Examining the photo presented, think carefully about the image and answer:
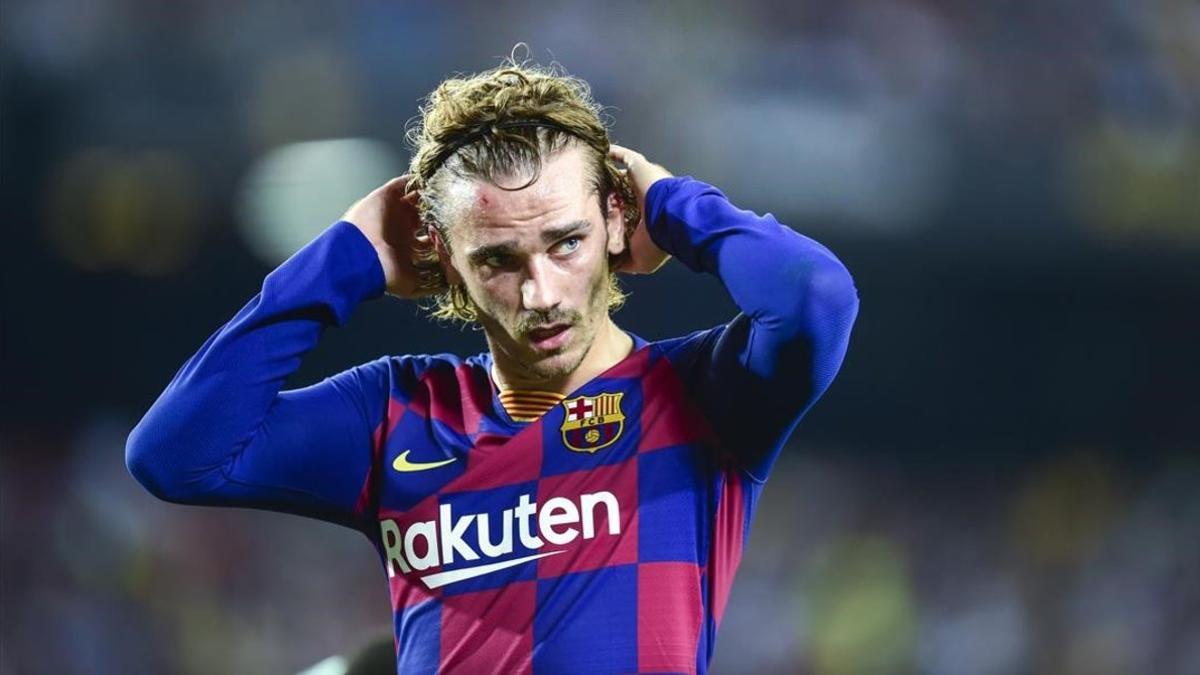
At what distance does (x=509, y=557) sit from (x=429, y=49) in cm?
333

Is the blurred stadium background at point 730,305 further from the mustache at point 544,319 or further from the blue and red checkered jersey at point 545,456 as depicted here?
the mustache at point 544,319

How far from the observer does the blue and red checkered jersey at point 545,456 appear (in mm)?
1714

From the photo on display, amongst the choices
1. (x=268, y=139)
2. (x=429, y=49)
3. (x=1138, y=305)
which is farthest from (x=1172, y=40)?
(x=268, y=139)

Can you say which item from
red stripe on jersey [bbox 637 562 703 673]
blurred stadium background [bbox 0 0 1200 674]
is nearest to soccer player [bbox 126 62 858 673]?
red stripe on jersey [bbox 637 562 703 673]

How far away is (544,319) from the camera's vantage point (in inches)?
70.1

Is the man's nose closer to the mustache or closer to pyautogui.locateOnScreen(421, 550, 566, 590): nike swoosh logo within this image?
the mustache

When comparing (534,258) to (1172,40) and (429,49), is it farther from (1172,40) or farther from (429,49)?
(1172,40)

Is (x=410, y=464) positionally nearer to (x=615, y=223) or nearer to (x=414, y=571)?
(x=414, y=571)

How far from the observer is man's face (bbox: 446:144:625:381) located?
177 cm

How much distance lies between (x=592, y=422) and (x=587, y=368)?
0.10m

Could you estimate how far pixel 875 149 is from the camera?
5.05 meters

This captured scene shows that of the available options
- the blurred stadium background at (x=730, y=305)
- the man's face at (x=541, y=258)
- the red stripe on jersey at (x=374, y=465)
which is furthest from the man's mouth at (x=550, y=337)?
the blurred stadium background at (x=730, y=305)

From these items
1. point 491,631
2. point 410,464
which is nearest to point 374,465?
point 410,464

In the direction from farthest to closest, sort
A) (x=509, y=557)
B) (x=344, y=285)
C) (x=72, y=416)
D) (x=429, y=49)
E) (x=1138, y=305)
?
(x=1138, y=305) < (x=429, y=49) < (x=72, y=416) < (x=344, y=285) < (x=509, y=557)
